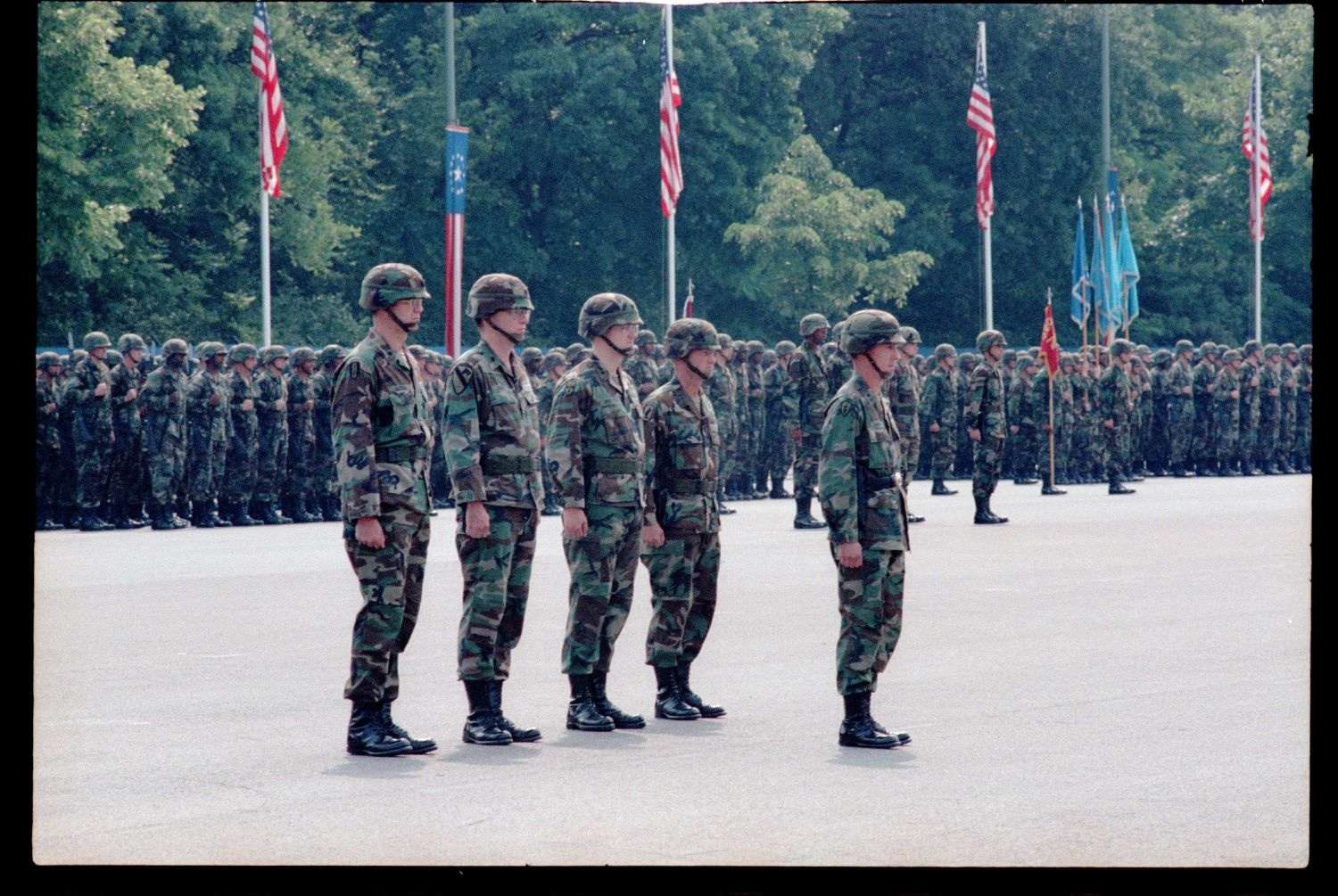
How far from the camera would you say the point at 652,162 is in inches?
1930

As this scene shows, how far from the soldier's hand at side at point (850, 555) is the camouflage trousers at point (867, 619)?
0.03 metres

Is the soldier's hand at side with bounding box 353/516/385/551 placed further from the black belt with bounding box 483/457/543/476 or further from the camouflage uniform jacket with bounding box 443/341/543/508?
the black belt with bounding box 483/457/543/476

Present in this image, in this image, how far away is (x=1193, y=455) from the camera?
32375 millimetres

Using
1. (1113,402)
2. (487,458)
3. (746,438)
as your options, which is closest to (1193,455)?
(1113,402)

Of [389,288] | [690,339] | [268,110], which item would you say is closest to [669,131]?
[268,110]

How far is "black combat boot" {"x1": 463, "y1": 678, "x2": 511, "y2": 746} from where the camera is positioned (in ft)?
28.1

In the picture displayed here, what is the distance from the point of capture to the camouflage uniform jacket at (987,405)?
21.5 metres

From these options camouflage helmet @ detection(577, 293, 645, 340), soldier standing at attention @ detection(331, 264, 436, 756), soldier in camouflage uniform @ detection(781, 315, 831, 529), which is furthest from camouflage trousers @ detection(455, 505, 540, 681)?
soldier in camouflage uniform @ detection(781, 315, 831, 529)

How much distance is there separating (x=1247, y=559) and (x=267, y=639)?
29.4 feet

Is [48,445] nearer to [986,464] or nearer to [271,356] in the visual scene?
[271,356]

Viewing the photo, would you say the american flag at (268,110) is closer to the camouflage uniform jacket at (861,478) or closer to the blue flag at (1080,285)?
the blue flag at (1080,285)

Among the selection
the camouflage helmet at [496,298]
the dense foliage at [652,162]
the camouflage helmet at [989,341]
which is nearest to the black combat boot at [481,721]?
the camouflage helmet at [496,298]

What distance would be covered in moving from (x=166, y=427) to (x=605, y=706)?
13033 millimetres

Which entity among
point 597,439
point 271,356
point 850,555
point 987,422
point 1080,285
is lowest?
point 850,555
